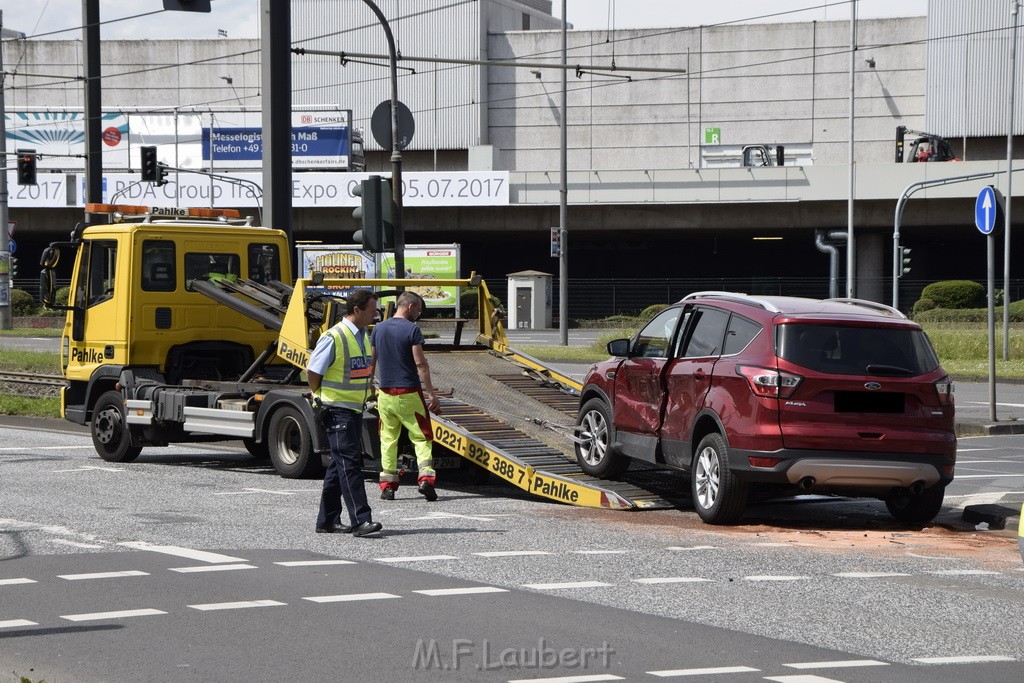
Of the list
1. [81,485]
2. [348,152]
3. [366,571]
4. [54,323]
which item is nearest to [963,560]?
[366,571]

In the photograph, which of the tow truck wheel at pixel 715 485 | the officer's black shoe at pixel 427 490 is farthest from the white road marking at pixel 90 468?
the tow truck wheel at pixel 715 485

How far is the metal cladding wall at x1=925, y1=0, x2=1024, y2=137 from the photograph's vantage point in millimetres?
60469

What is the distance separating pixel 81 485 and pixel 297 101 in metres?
60.2

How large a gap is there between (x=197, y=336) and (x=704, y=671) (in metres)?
10.7

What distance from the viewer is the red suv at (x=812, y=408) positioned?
10523 millimetres

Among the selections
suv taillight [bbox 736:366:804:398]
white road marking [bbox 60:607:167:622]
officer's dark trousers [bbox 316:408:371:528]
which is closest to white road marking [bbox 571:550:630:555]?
officer's dark trousers [bbox 316:408:371:528]

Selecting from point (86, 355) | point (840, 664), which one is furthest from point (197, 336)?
point (840, 664)

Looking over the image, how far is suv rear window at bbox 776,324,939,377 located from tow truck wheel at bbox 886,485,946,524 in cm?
100

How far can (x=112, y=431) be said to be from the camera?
15797 millimetres

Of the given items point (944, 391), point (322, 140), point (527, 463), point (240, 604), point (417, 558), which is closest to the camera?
point (240, 604)

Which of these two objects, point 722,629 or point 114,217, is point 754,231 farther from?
point 722,629

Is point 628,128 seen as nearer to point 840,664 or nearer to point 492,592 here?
point 492,592

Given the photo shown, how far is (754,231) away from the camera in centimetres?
5978

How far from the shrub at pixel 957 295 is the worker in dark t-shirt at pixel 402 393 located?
4377cm
